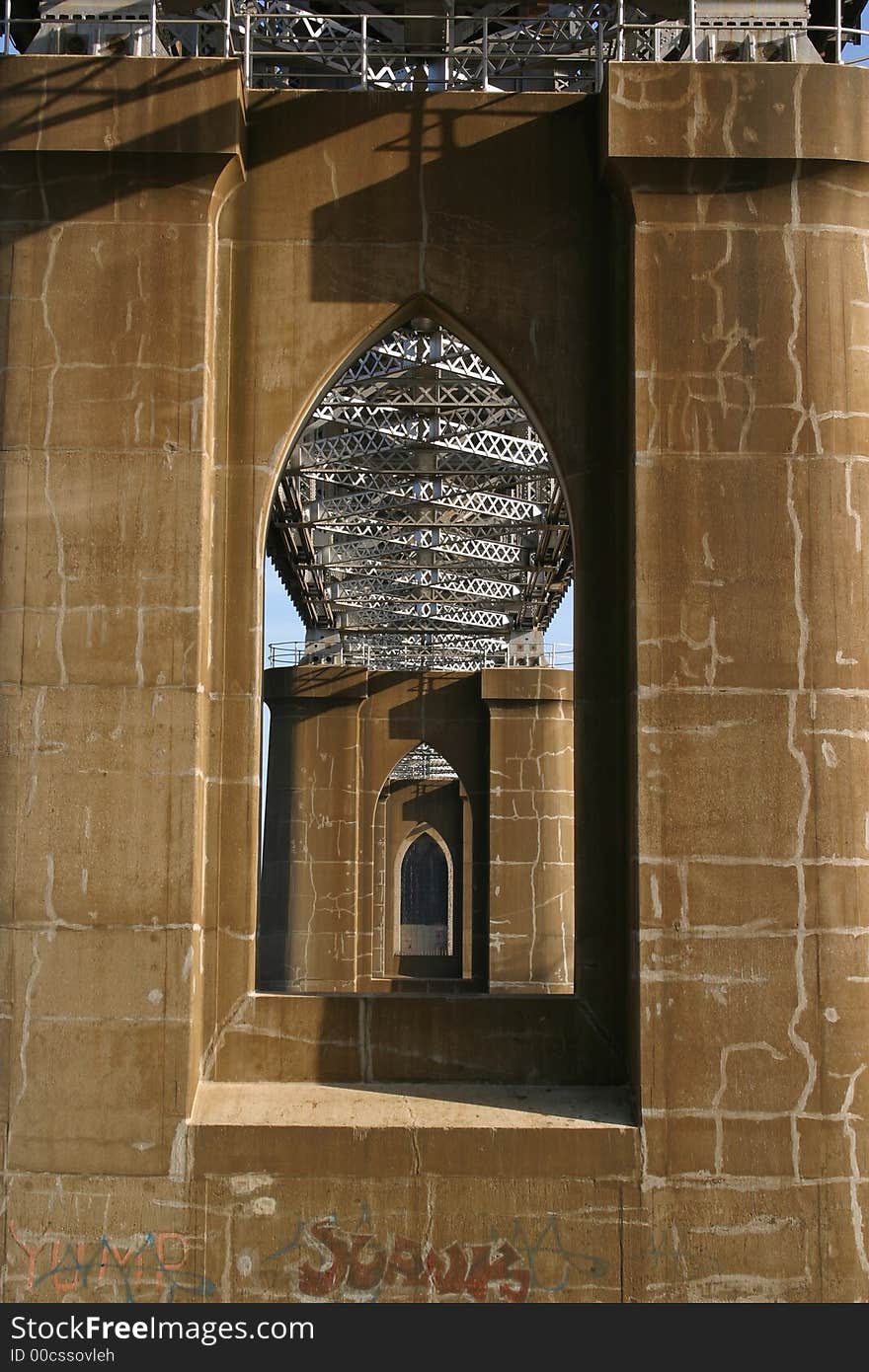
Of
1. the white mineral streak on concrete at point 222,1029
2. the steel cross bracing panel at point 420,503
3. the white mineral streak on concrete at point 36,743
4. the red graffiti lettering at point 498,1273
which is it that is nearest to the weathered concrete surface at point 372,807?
the steel cross bracing panel at point 420,503

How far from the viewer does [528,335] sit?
1295 cm

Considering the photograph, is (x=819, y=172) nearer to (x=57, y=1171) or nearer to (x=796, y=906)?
(x=796, y=906)

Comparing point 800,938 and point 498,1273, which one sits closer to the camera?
point 498,1273

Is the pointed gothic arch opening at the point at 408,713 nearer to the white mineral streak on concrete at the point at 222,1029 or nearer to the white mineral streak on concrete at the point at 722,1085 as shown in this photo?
the white mineral streak on concrete at the point at 222,1029

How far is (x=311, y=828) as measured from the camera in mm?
33469

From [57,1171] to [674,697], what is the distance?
5932 millimetres

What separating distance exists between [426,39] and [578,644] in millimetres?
11256

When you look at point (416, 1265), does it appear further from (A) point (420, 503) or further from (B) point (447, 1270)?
(A) point (420, 503)

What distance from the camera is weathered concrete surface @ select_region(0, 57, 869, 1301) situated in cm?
1127

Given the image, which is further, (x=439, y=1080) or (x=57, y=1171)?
(x=439, y=1080)

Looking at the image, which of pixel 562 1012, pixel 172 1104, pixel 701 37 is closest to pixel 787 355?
pixel 701 37

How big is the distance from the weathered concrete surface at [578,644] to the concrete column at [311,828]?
21.0m

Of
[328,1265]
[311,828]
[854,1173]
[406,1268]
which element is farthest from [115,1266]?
[311,828]

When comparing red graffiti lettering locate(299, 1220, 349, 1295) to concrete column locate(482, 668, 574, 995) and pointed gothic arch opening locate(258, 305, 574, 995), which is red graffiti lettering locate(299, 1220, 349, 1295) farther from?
concrete column locate(482, 668, 574, 995)
